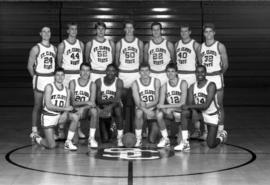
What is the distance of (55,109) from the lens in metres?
8.09

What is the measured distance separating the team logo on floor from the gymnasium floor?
8 centimetres

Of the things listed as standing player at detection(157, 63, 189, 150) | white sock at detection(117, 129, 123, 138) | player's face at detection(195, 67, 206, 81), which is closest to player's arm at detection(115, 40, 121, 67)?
standing player at detection(157, 63, 189, 150)

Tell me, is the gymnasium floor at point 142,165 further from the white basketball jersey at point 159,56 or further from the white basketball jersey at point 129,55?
the white basketball jersey at point 129,55

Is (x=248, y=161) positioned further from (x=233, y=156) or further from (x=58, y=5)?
(x=58, y=5)

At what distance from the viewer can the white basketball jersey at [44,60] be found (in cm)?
862

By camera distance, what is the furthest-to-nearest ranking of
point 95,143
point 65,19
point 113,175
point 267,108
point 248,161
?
point 65,19 < point 267,108 < point 95,143 < point 248,161 < point 113,175

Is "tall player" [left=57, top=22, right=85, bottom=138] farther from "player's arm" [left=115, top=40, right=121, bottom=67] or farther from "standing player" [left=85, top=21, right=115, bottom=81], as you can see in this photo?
"player's arm" [left=115, top=40, right=121, bottom=67]

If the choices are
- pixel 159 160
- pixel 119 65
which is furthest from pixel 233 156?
pixel 119 65

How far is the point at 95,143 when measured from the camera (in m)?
8.23

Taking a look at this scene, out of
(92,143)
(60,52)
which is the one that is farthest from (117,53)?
(92,143)

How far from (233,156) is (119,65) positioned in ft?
8.12

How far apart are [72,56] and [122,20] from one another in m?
6.58

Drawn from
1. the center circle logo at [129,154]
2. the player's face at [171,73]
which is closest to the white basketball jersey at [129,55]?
the player's face at [171,73]

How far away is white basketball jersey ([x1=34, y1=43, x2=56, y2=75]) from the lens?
339 inches
